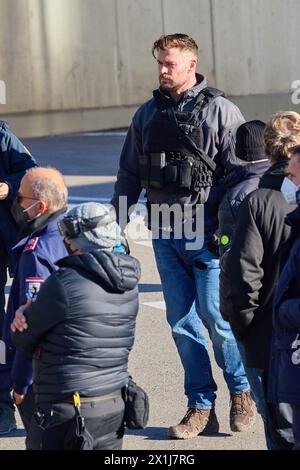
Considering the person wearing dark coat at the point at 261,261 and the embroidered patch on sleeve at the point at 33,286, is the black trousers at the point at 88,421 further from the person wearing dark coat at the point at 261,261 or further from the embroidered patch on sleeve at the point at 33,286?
the person wearing dark coat at the point at 261,261

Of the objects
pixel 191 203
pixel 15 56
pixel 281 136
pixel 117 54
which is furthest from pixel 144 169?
pixel 117 54

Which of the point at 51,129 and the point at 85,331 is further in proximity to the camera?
the point at 51,129

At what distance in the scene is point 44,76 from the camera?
22.8m

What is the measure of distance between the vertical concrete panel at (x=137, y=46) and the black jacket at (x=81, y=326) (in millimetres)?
19406

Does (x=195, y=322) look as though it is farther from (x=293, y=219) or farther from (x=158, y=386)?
(x=293, y=219)

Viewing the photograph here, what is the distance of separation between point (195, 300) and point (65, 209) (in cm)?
143

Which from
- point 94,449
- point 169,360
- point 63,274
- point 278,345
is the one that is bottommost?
point 169,360

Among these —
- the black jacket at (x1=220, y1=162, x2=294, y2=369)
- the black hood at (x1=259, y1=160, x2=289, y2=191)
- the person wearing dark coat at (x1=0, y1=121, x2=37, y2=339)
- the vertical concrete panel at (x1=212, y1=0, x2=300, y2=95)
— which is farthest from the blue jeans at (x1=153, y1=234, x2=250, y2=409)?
the vertical concrete panel at (x1=212, y1=0, x2=300, y2=95)

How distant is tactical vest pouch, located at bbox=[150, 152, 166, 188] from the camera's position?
6.11 metres

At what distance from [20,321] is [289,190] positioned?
1.25 metres

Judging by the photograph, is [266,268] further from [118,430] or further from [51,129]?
[51,129]

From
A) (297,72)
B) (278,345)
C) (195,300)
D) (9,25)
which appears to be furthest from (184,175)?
(297,72)

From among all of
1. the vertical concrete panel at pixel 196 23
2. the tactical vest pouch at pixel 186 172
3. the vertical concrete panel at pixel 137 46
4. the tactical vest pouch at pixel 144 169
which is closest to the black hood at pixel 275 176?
the tactical vest pouch at pixel 186 172

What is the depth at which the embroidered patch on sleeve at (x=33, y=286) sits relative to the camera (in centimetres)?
Result: 495
